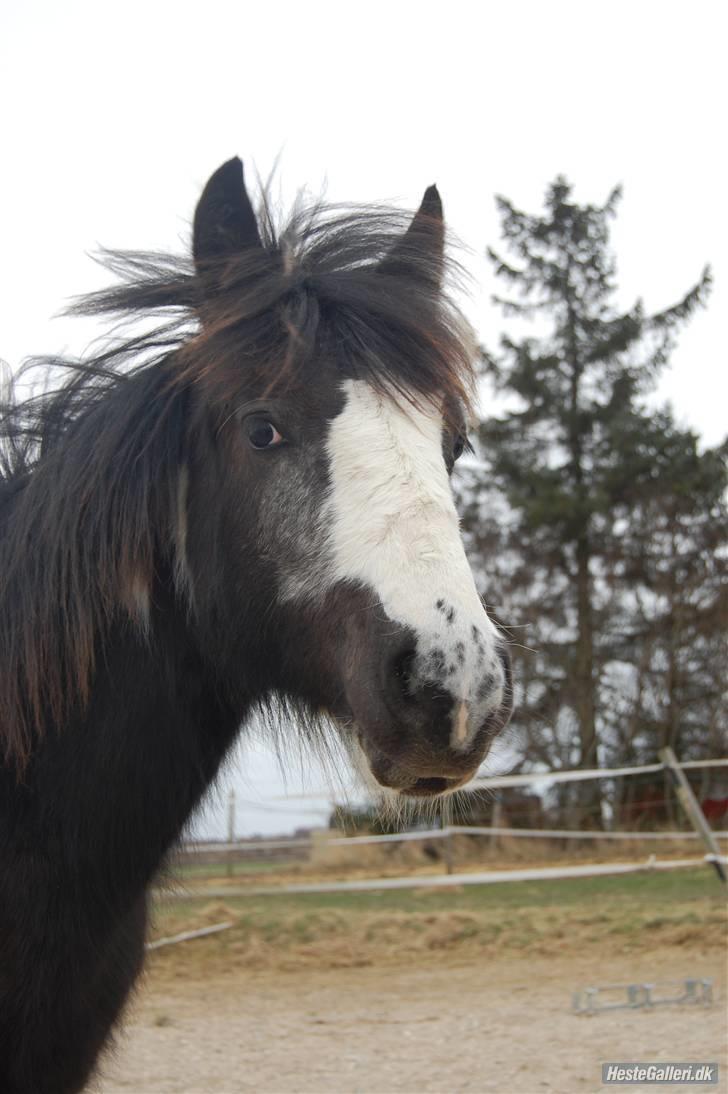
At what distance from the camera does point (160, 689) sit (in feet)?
8.14

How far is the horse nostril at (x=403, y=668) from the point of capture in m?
1.95

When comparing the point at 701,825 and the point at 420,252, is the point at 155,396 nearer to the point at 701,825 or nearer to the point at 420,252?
the point at 420,252

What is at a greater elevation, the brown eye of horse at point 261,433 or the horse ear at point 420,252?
the horse ear at point 420,252

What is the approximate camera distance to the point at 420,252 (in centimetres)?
287

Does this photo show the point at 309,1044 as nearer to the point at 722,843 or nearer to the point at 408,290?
the point at 408,290

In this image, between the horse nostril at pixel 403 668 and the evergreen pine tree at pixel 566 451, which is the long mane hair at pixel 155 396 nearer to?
the horse nostril at pixel 403 668

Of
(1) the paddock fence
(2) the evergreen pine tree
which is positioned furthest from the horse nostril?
(2) the evergreen pine tree

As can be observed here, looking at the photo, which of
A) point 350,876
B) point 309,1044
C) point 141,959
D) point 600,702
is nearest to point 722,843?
point 600,702

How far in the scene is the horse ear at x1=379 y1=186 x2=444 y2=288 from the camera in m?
2.83

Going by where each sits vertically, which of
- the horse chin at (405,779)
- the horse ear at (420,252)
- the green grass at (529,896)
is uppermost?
the horse ear at (420,252)

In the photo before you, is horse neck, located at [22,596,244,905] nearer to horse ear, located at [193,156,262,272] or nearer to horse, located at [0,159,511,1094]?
horse, located at [0,159,511,1094]

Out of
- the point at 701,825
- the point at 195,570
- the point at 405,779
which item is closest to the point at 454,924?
the point at 701,825

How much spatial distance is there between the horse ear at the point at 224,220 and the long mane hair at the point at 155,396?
0.06 meters

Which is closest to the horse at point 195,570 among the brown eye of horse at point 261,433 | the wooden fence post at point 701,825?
the brown eye of horse at point 261,433
